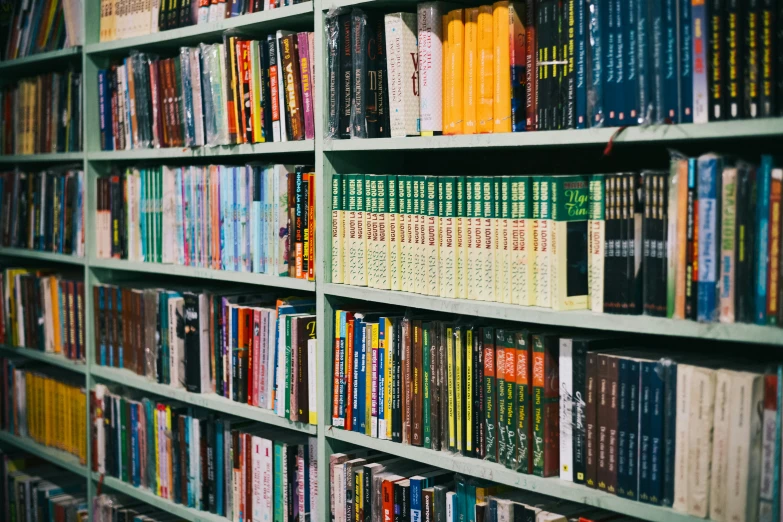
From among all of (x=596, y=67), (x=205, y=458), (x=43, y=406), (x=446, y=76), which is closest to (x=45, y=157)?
(x=43, y=406)

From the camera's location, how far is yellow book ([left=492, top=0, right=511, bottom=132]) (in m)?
1.67

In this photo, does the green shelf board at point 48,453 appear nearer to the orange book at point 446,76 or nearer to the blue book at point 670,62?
the orange book at point 446,76

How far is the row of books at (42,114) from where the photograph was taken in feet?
9.31

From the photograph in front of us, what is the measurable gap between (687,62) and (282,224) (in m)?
1.10

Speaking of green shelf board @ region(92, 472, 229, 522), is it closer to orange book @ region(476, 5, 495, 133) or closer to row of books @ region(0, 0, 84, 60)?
orange book @ region(476, 5, 495, 133)

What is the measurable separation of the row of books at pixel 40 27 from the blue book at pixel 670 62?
2.02m

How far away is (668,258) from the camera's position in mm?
1444

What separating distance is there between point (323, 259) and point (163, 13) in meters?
0.99

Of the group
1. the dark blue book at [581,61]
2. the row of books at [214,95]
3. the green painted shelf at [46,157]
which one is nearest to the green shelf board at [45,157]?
the green painted shelf at [46,157]

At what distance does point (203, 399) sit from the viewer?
235cm

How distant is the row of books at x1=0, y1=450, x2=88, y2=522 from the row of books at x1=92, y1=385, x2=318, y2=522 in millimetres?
296

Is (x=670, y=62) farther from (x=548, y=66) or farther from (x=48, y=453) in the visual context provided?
(x=48, y=453)

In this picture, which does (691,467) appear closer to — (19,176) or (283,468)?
(283,468)

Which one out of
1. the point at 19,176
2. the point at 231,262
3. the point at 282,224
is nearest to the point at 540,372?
the point at 282,224
